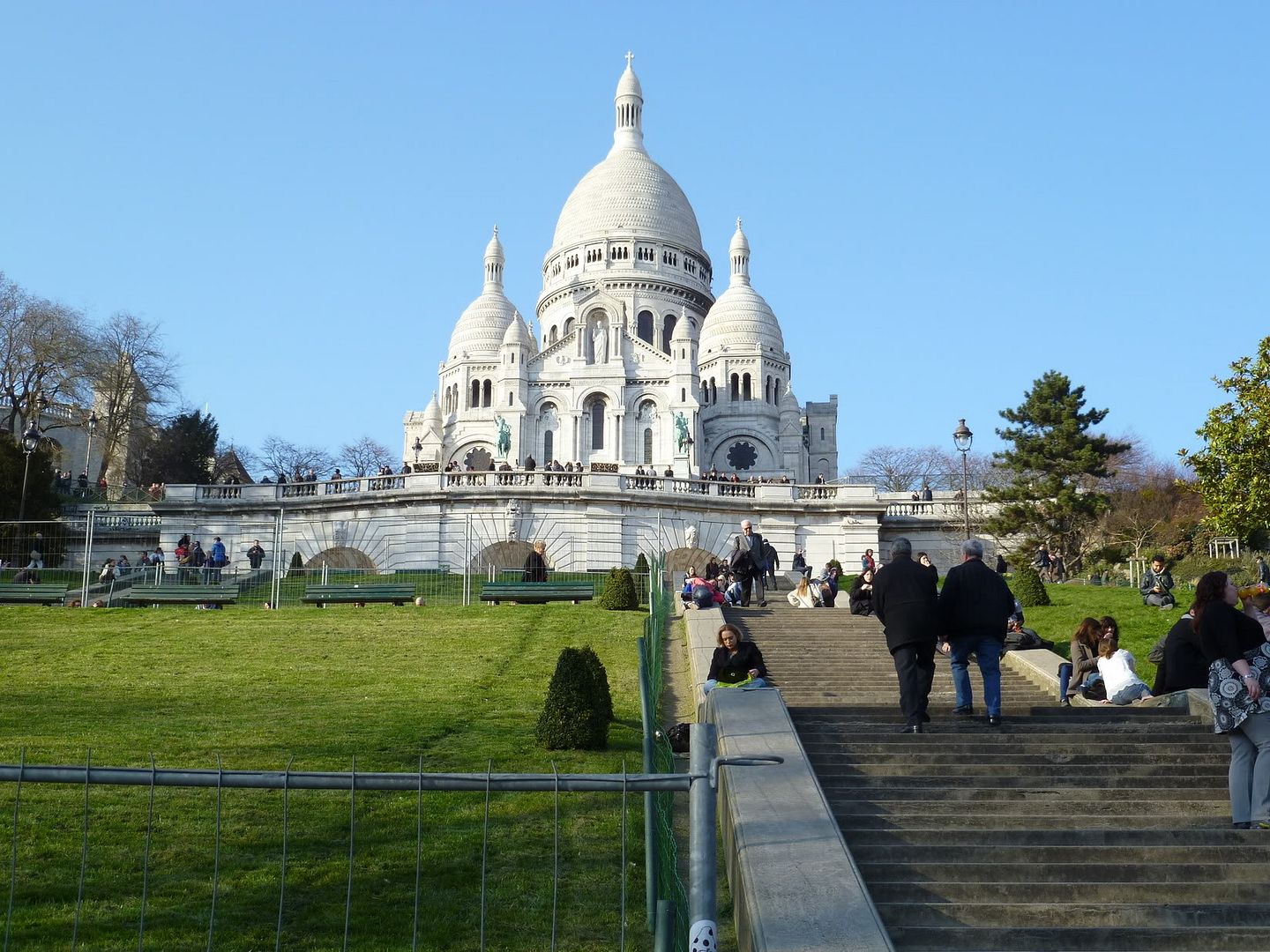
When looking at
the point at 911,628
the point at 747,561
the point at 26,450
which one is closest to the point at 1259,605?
the point at 911,628

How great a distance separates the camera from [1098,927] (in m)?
7.04

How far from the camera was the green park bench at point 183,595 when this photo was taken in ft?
86.9

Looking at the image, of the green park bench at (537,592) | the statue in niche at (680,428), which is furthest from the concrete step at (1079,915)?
the statue in niche at (680,428)

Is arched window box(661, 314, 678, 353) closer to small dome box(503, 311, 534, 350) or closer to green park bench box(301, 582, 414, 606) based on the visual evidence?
small dome box(503, 311, 534, 350)

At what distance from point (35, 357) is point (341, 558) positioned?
17.2 m

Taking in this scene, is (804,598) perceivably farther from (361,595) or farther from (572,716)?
(572,716)

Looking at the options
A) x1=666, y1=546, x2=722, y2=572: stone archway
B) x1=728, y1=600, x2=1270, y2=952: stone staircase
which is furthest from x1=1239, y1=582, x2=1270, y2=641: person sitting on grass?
x1=666, y1=546, x2=722, y2=572: stone archway

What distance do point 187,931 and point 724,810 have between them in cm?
348

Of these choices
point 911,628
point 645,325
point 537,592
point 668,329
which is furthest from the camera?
point 668,329

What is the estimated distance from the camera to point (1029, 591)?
78.3ft

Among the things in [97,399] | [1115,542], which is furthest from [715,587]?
[97,399]

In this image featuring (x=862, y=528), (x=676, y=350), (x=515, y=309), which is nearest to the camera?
(x=862, y=528)

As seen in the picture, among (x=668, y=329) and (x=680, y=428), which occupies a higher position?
(x=668, y=329)

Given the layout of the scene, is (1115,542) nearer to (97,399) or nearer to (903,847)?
(903,847)
